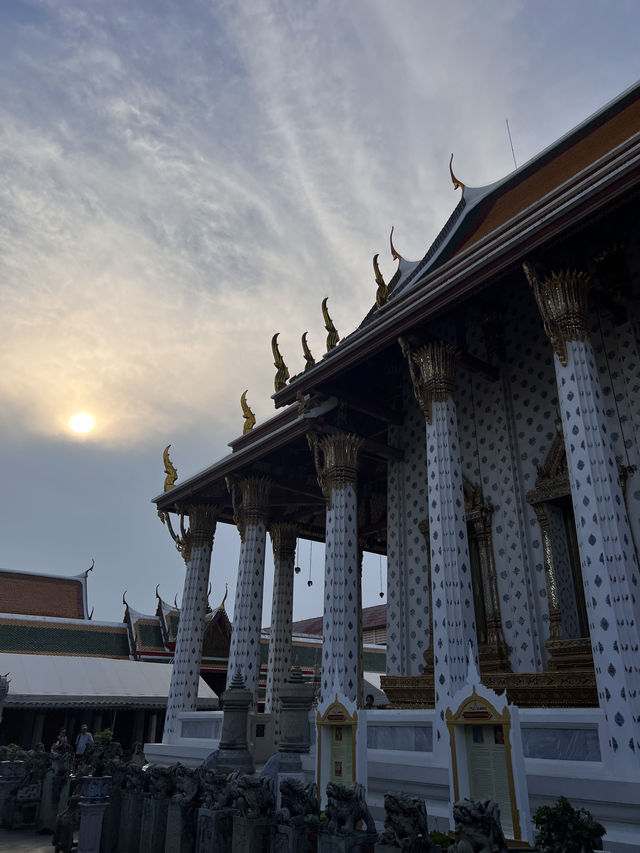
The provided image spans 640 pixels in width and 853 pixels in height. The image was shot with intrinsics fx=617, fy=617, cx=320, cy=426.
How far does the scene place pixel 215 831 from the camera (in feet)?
17.4

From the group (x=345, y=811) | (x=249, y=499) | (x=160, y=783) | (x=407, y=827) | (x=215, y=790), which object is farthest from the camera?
(x=249, y=499)

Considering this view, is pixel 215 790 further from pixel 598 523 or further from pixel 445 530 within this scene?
pixel 598 523

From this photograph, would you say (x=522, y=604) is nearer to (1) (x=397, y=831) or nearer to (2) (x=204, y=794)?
(2) (x=204, y=794)

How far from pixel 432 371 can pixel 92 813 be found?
7.16 metres

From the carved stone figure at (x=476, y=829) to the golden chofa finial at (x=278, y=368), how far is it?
10.2 meters

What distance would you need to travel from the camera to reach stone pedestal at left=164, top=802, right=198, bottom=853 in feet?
19.3

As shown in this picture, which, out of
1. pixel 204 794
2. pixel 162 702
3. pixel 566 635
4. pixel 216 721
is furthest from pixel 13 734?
pixel 566 635

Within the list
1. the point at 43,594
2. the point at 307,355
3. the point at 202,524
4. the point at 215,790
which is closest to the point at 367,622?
the point at 43,594

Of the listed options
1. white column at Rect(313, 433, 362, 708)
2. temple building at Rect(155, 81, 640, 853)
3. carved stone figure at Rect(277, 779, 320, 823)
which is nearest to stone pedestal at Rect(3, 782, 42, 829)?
temple building at Rect(155, 81, 640, 853)

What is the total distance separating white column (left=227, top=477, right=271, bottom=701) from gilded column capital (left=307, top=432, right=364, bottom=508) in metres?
3.19

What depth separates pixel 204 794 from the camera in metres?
5.96

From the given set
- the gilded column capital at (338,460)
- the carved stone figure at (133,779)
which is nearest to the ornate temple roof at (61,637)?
the gilded column capital at (338,460)

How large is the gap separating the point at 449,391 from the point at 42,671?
56.6 ft

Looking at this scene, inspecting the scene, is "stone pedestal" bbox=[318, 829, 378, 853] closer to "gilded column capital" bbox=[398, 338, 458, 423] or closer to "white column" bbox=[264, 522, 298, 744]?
"gilded column capital" bbox=[398, 338, 458, 423]
